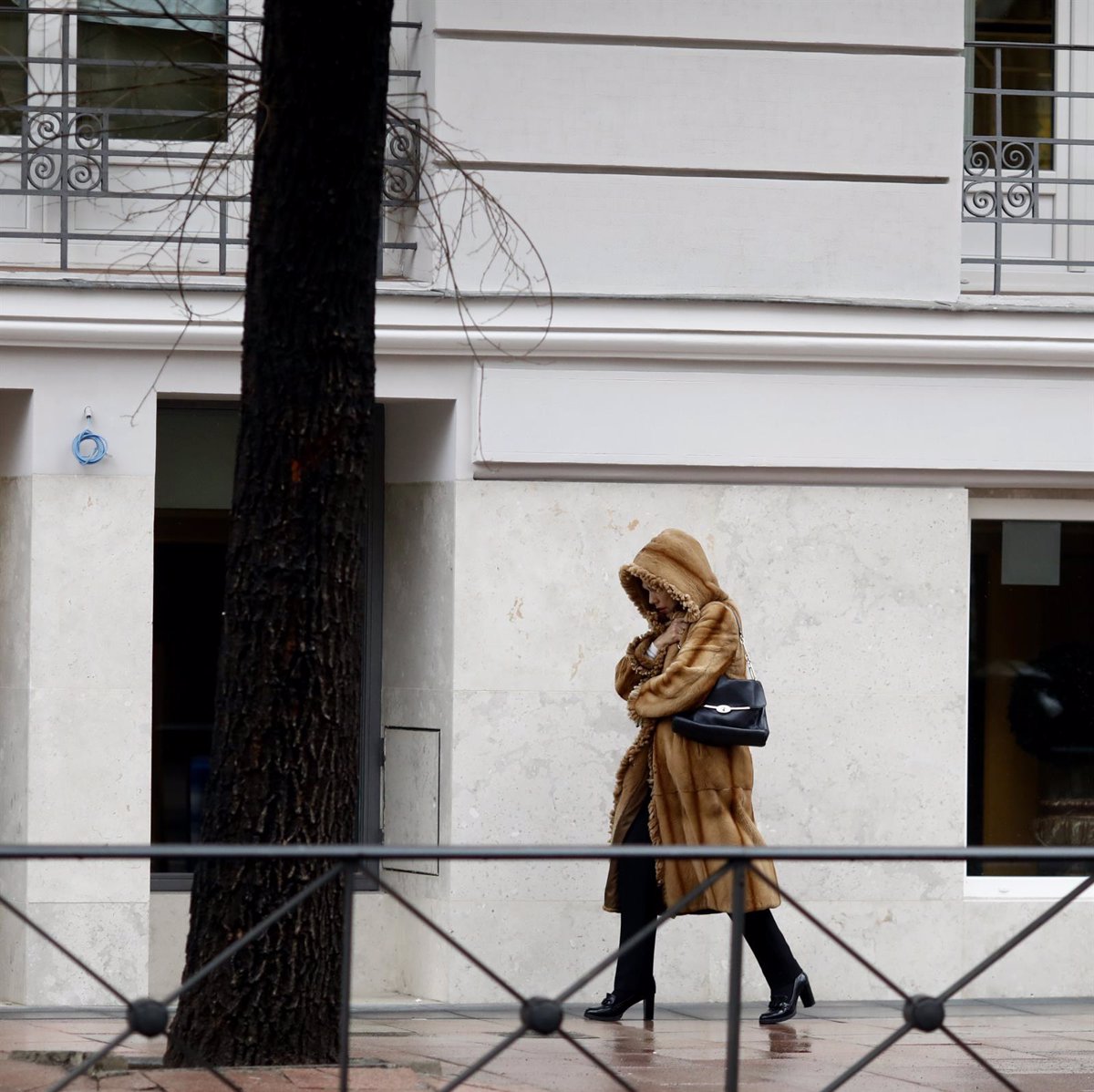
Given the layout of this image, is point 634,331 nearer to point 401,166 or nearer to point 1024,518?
point 401,166

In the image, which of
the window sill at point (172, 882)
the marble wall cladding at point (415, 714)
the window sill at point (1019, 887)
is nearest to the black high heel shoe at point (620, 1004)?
the marble wall cladding at point (415, 714)

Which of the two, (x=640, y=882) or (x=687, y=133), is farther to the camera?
(x=687, y=133)

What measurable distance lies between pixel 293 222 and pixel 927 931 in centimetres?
475

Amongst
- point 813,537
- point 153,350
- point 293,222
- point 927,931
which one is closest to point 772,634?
point 813,537

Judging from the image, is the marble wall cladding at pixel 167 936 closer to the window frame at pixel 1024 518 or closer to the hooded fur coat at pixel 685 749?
the hooded fur coat at pixel 685 749

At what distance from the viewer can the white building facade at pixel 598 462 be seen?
877cm

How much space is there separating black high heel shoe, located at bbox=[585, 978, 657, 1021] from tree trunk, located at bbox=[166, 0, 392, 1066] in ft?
6.25

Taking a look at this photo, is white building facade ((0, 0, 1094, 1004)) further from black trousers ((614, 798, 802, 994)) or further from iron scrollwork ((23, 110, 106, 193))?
black trousers ((614, 798, 802, 994))

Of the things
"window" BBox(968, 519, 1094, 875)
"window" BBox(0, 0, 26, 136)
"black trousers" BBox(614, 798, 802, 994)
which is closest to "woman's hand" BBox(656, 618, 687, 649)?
"black trousers" BBox(614, 798, 802, 994)

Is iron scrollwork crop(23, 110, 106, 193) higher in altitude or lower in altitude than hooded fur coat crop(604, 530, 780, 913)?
higher

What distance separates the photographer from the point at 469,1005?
29.1 feet

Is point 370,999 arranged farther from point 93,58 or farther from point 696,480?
point 93,58

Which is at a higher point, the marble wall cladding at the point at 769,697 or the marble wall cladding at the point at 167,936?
the marble wall cladding at the point at 769,697

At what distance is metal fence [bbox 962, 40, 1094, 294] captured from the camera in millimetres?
9828
